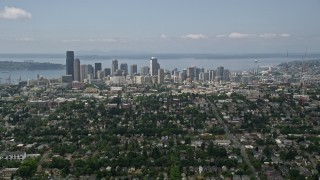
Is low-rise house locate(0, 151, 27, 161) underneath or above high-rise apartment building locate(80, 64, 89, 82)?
underneath

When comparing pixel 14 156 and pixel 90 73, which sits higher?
pixel 90 73

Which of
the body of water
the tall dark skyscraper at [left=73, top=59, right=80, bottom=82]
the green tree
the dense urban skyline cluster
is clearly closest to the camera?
the green tree

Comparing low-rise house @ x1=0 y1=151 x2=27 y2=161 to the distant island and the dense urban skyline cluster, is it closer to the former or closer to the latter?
the dense urban skyline cluster

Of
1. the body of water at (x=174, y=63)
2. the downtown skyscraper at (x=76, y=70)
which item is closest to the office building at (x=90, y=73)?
the downtown skyscraper at (x=76, y=70)

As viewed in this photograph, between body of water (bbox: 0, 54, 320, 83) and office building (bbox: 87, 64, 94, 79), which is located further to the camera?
body of water (bbox: 0, 54, 320, 83)

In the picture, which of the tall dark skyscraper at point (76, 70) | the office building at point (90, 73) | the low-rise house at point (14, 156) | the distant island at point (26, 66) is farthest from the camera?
the distant island at point (26, 66)

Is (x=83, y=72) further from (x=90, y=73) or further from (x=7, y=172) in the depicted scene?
(x=7, y=172)

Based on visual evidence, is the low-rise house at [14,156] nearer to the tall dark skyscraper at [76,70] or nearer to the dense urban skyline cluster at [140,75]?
the dense urban skyline cluster at [140,75]

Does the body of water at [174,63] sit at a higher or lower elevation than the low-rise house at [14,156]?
higher

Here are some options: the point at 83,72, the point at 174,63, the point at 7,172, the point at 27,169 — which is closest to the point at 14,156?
the point at 7,172

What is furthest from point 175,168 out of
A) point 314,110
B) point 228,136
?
point 314,110

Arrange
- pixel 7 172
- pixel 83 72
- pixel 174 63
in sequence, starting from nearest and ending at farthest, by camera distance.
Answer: pixel 7 172 → pixel 83 72 → pixel 174 63

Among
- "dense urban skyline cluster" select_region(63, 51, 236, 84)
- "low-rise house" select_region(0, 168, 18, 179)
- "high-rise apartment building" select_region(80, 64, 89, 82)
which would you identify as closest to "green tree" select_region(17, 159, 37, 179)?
"low-rise house" select_region(0, 168, 18, 179)
